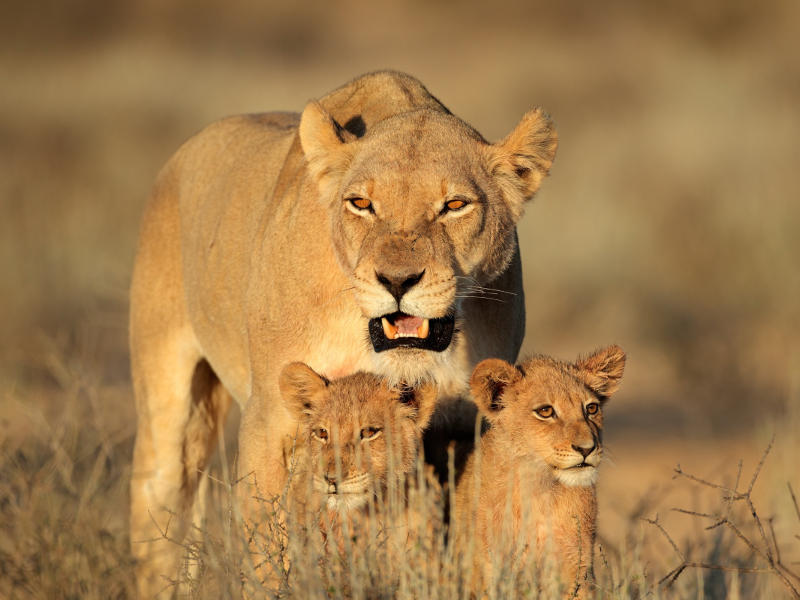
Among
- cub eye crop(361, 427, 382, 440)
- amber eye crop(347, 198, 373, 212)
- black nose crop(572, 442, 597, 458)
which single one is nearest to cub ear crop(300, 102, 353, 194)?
amber eye crop(347, 198, 373, 212)

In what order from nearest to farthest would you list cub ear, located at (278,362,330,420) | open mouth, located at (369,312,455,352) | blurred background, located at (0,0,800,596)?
open mouth, located at (369,312,455,352)
cub ear, located at (278,362,330,420)
blurred background, located at (0,0,800,596)

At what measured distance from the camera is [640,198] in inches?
632

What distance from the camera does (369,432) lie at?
450cm

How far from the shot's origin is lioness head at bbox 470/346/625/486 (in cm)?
425

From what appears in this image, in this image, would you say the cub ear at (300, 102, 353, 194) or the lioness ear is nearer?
the lioness ear

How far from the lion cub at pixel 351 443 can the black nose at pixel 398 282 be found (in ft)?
1.45

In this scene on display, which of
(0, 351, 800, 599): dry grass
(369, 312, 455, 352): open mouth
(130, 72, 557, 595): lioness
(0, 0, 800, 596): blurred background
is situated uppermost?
(0, 0, 800, 596): blurred background

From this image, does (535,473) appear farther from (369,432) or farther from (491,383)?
(369,432)

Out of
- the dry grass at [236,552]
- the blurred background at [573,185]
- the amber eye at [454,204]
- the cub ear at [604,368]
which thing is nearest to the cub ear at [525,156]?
the amber eye at [454,204]

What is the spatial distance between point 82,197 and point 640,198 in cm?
678

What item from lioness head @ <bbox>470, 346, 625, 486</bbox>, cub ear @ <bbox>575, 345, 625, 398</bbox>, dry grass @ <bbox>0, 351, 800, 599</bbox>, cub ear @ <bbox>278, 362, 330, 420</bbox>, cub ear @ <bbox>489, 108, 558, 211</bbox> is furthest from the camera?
cub ear @ <bbox>489, 108, 558, 211</bbox>

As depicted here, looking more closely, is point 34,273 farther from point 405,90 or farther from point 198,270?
point 405,90

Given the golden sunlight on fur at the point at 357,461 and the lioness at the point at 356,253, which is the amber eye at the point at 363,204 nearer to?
the lioness at the point at 356,253

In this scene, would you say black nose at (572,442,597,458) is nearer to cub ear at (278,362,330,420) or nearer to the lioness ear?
the lioness ear
